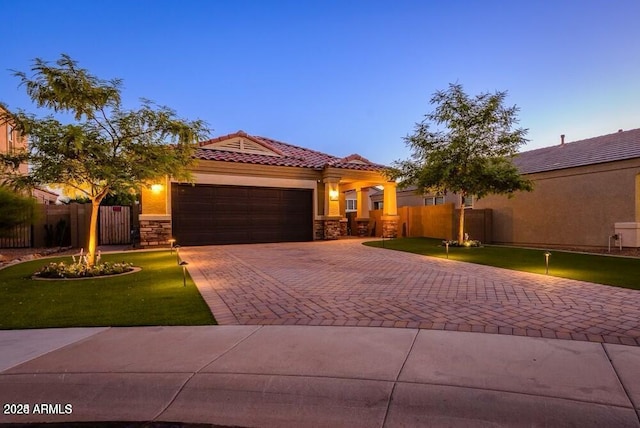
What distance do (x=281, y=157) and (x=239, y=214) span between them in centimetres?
403

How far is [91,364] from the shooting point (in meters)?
3.64

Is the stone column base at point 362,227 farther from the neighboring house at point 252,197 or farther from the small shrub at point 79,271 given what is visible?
the small shrub at point 79,271

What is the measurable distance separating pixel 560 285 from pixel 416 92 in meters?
31.5

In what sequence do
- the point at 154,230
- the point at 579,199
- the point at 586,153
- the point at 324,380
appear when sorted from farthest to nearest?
the point at 586,153
the point at 154,230
the point at 579,199
the point at 324,380

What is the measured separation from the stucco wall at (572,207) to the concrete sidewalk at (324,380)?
45.2 feet

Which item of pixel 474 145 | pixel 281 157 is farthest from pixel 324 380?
pixel 281 157

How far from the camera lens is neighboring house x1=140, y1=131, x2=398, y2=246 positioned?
1676cm

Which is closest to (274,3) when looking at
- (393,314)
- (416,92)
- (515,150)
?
(515,150)

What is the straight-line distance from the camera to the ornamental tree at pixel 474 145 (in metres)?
14.5

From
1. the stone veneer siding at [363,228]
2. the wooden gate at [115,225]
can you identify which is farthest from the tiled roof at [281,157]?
the wooden gate at [115,225]

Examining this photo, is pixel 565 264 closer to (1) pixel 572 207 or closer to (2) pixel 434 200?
(1) pixel 572 207

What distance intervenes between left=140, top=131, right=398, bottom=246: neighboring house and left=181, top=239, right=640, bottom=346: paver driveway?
24.0 feet

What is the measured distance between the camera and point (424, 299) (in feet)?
20.7

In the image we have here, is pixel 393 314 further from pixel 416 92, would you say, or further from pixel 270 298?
pixel 416 92
